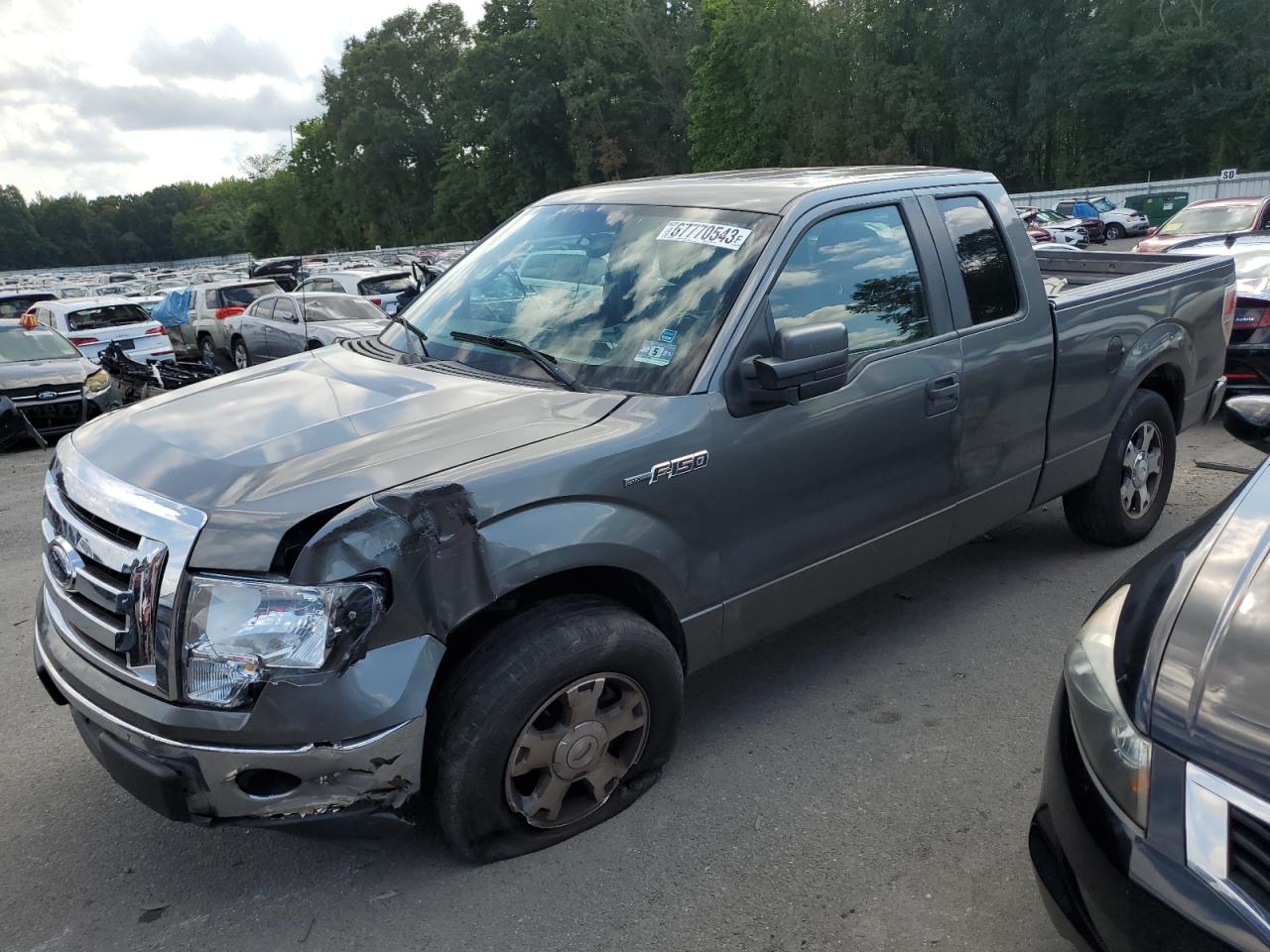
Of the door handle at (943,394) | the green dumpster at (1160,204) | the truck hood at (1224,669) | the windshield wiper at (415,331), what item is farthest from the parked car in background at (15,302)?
the green dumpster at (1160,204)

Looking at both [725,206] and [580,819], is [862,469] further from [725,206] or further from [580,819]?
[580,819]

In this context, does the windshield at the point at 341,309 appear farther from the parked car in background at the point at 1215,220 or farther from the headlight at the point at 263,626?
the headlight at the point at 263,626

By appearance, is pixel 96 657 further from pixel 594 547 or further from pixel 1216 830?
pixel 1216 830

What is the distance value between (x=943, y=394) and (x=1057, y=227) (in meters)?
35.8

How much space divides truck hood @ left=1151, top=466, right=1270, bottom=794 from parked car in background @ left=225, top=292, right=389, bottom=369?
1227 centimetres

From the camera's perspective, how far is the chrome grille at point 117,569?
2.50 metres

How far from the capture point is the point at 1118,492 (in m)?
5.03

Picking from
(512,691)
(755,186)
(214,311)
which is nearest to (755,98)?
(214,311)

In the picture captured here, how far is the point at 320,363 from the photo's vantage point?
3.79 m

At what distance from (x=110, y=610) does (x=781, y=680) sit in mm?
2482

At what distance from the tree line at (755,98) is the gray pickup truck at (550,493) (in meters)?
61.2

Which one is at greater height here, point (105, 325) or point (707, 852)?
point (105, 325)

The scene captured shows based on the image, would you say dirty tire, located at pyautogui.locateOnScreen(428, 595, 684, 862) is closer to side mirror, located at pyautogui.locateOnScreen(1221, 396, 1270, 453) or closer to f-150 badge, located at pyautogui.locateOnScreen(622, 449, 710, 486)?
f-150 badge, located at pyautogui.locateOnScreen(622, 449, 710, 486)

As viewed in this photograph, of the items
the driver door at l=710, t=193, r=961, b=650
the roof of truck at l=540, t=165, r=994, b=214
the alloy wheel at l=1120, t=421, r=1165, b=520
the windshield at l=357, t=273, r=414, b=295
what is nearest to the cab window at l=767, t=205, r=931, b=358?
the driver door at l=710, t=193, r=961, b=650
